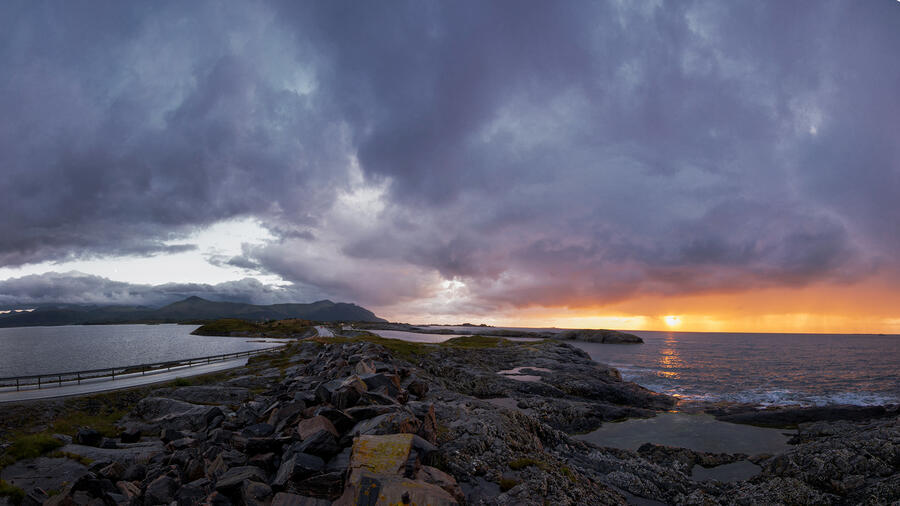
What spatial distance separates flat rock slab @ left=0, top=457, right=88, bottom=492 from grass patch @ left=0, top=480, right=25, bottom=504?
2.15ft

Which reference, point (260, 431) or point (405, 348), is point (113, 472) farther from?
point (405, 348)

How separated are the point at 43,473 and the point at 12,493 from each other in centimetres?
250

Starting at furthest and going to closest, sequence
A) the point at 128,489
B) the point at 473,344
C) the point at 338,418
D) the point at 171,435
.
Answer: the point at 473,344 < the point at 171,435 < the point at 128,489 < the point at 338,418

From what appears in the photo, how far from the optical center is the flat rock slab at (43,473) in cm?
1582

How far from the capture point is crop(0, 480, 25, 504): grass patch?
1418 cm

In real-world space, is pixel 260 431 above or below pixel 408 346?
above

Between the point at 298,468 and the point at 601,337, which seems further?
the point at 601,337

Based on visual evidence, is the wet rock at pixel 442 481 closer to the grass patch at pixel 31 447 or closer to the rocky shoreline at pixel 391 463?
the rocky shoreline at pixel 391 463

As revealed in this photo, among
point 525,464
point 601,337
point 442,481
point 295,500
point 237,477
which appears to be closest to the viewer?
point 295,500

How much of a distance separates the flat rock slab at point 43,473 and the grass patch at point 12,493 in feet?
2.15

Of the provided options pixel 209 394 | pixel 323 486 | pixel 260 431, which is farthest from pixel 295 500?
pixel 209 394

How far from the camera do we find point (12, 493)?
1440cm

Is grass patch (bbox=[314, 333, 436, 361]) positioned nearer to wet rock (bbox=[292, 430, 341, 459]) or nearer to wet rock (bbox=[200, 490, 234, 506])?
wet rock (bbox=[292, 430, 341, 459])

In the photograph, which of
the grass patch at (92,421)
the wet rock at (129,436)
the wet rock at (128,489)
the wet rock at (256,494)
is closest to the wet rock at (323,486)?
the wet rock at (256,494)
